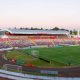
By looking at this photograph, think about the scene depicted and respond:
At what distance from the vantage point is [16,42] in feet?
228

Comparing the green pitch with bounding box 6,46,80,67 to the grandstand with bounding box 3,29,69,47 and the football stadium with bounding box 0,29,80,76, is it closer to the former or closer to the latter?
the football stadium with bounding box 0,29,80,76

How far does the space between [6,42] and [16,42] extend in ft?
13.0

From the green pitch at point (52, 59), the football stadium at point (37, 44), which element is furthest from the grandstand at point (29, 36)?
the green pitch at point (52, 59)

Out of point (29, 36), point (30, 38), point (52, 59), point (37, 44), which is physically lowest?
point (37, 44)

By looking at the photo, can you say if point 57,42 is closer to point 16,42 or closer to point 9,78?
point 16,42

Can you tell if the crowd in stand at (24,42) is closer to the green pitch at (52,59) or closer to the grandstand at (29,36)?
the grandstand at (29,36)

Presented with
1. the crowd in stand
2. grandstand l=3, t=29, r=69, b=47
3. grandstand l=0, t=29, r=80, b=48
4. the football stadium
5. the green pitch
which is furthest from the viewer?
grandstand l=3, t=29, r=69, b=47

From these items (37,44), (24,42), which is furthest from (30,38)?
(24,42)

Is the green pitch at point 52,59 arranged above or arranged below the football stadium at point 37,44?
above

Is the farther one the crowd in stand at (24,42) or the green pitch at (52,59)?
the crowd in stand at (24,42)

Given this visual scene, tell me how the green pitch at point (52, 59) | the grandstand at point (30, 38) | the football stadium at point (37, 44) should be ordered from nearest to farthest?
1. the green pitch at point (52, 59)
2. the football stadium at point (37, 44)
3. the grandstand at point (30, 38)

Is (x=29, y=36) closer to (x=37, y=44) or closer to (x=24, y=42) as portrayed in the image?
(x=37, y=44)

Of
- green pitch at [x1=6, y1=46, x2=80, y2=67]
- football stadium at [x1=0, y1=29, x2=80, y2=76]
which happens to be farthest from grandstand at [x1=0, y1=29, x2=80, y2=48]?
green pitch at [x1=6, y1=46, x2=80, y2=67]

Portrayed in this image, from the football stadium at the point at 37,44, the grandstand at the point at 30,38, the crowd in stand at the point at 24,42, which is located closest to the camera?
the football stadium at the point at 37,44
